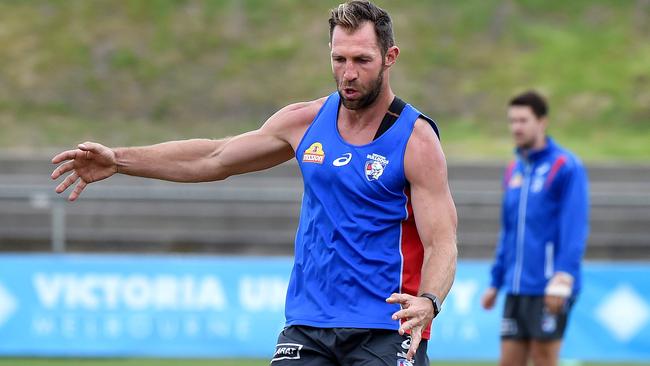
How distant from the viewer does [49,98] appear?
80.7 ft

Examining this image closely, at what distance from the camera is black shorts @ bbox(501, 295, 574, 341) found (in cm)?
831

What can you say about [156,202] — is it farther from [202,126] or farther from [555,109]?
[555,109]

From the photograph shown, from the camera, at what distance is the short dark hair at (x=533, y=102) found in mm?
8492

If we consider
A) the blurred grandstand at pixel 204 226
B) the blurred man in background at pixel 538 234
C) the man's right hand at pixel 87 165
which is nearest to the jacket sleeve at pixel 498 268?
the blurred man in background at pixel 538 234

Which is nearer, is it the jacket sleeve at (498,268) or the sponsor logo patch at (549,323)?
the sponsor logo patch at (549,323)

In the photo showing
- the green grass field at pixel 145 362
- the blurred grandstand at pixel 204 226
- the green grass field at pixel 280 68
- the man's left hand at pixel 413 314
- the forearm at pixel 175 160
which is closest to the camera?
the man's left hand at pixel 413 314

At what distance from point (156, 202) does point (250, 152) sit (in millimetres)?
12024

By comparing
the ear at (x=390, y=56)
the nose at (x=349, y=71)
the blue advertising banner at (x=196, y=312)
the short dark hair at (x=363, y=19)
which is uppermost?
the short dark hair at (x=363, y=19)

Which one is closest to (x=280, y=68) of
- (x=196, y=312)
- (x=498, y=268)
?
(x=196, y=312)

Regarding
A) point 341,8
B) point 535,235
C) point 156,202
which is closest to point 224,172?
point 341,8

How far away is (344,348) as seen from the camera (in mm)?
4859

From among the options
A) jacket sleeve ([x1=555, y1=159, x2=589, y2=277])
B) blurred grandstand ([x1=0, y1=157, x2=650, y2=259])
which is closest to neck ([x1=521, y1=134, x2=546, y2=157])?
jacket sleeve ([x1=555, y1=159, x2=589, y2=277])

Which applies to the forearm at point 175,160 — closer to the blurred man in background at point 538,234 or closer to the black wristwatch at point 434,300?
the black wristwatch at point 434,300

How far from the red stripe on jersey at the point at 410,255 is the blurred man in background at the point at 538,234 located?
341 cm
